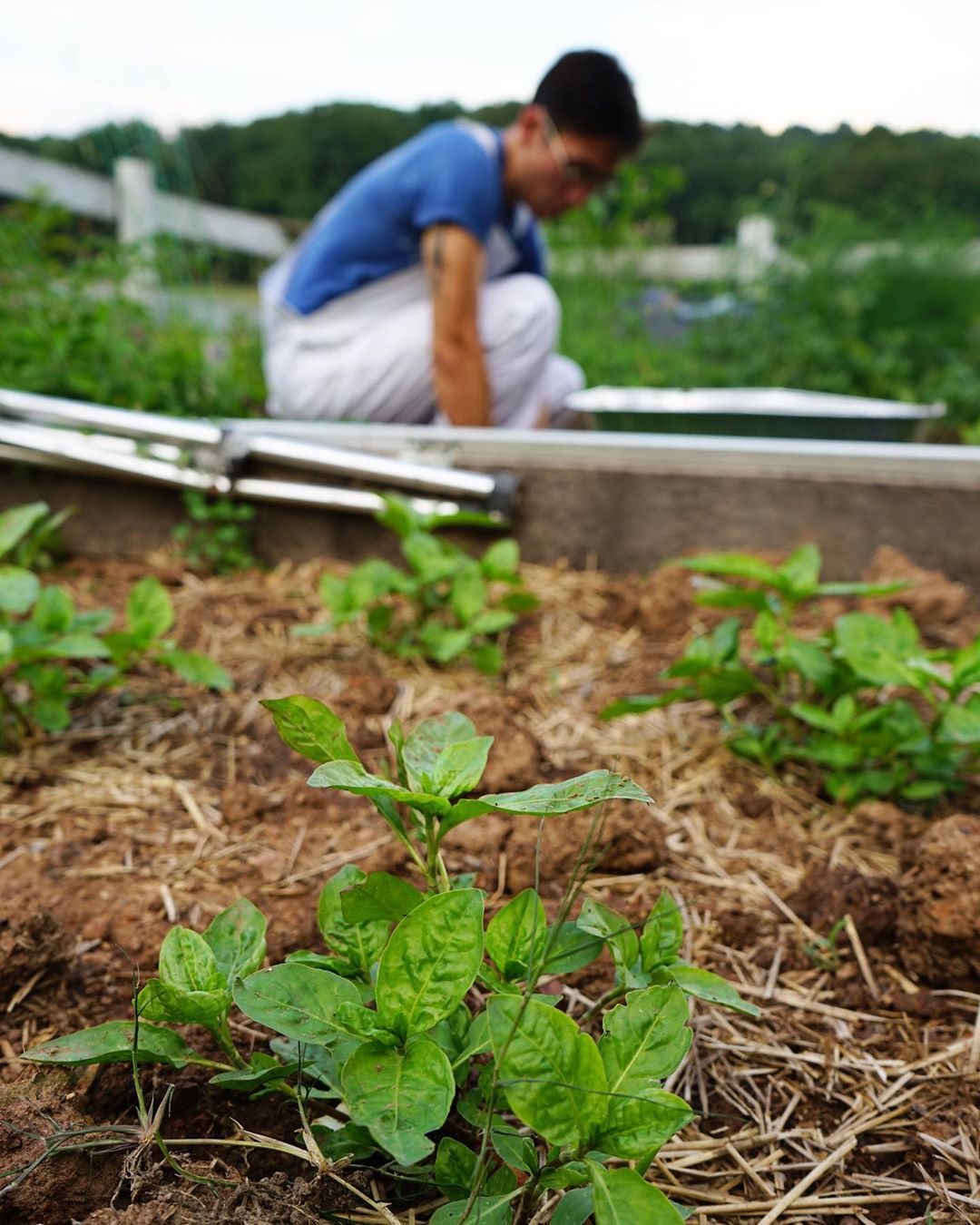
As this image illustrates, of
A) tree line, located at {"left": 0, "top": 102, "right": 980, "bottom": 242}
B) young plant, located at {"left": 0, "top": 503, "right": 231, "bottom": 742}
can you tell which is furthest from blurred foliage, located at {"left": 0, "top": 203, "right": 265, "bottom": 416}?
tree line, located at {"left": 0, "top": 102, "right": 980, "bottom": 242}

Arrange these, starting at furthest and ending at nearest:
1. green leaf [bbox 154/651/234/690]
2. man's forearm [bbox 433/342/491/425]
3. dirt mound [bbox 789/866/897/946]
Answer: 1. man's forearm [bbox 433/342/491/425]
2. green leaf [bbox 154/651/234/690]
3. dirt mound [bbox 789/866/897/946]

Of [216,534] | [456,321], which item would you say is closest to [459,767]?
[216,534]

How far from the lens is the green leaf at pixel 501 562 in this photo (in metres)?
1.69

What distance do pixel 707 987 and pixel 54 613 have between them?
103cm

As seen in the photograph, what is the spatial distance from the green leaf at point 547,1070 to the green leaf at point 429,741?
197mm

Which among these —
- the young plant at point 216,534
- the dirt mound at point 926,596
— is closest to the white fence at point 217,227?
the young plant at point 216,534

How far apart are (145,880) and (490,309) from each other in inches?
86.5

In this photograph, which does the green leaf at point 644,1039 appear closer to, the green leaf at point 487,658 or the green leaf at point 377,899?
the green leaf at point 377,899

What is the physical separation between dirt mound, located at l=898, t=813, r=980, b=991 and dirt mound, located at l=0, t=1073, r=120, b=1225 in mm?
785

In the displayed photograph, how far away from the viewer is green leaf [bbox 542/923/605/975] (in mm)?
685

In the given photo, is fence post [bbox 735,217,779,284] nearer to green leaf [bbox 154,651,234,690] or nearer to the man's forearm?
the man's forearm

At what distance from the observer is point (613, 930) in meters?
0.72

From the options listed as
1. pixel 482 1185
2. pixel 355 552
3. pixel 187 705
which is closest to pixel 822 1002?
pixel 482 1185

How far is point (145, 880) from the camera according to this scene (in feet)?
3.41
